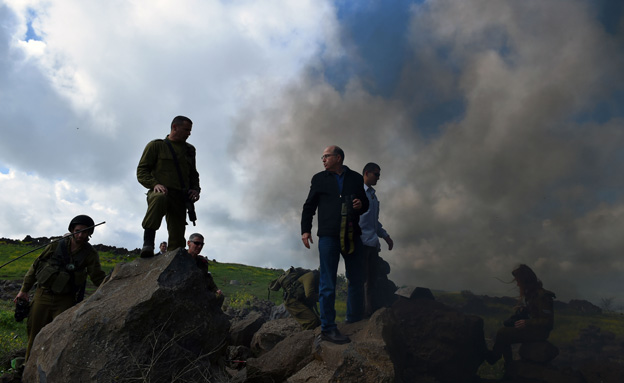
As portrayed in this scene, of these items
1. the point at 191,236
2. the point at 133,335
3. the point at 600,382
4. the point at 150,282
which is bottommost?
the point at 600,382

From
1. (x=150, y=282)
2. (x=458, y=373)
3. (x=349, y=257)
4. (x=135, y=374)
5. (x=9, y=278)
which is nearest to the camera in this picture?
(x=135, y=374)

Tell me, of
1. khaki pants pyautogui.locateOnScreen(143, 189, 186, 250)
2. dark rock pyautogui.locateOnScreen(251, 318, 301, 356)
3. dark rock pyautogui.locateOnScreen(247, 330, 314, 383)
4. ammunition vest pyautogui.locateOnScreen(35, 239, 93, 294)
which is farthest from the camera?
dark rock pyautogui.locateOnScreen(251, 318, 301, 356)

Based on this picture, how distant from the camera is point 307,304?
32.1 ft

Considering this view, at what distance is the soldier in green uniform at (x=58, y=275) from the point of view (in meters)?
6.54

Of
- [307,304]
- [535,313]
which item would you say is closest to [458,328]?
[535,313]

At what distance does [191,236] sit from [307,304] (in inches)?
159

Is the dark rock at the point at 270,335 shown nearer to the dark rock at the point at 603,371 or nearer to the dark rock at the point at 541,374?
the dark rock at the point at 541,374

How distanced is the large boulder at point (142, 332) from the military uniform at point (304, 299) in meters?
4.05

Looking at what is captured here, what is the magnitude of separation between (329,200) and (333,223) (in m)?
0.40

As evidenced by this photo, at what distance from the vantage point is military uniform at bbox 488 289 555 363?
9992 mm

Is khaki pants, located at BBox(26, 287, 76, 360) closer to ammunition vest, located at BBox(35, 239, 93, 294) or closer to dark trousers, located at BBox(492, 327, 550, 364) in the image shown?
ammunition vest, located at BBox(35, 239, 93, 294)

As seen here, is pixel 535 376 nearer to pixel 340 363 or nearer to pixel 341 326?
pixel 341 326

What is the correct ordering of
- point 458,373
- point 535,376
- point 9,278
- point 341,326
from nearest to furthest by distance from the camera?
1. point 341,326
2. point 458,373
3. point 535,376
4. point 9,278

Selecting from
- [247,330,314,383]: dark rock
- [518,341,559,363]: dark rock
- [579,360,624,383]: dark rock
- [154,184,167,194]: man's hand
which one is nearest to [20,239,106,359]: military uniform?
[154,184,167,194]: man's hand
